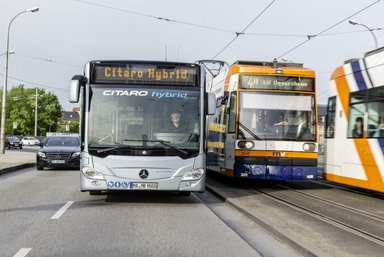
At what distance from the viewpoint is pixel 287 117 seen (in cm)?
1407

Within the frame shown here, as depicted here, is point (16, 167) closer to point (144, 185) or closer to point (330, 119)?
point (144, 185)

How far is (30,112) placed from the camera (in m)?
110

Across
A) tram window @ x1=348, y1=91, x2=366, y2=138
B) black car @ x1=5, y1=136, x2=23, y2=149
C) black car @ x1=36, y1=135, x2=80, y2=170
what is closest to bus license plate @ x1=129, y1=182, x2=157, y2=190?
tram window @ x1=348, y1=91, x2=366, y2=138

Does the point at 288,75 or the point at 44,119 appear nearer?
the point at 288,75

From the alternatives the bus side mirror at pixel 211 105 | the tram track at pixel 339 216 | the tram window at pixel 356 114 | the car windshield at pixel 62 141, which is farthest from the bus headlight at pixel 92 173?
the car windshield at pixel 62 141

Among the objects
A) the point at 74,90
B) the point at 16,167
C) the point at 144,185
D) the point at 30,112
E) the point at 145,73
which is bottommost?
the point at 16,167

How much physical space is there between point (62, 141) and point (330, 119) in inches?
489

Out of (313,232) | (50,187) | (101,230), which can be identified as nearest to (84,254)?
(101,230)

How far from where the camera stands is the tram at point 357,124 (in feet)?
38.4

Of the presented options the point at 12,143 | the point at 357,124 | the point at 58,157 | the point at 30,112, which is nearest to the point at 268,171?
the point at 357,124

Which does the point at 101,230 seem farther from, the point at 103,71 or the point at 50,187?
the point at 50,187

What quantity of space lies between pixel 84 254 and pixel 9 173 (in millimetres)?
13915

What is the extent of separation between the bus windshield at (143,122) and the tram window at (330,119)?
16.8 ft

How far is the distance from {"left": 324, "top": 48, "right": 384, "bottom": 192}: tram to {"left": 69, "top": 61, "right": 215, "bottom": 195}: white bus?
3749 mm
